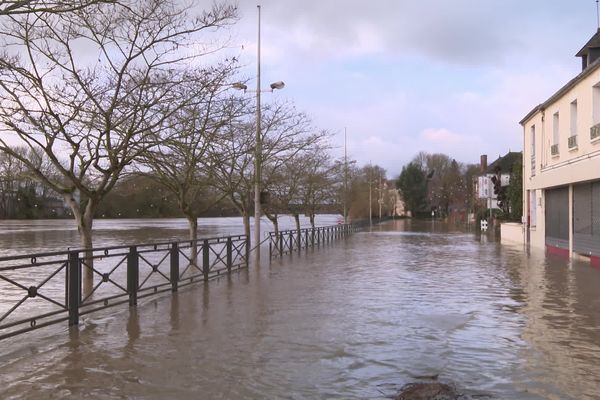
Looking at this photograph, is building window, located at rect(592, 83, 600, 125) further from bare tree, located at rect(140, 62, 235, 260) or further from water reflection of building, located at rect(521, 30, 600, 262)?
bare tree, located at rect(140, 62, 235, 260)

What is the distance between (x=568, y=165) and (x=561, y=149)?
189 centimetres

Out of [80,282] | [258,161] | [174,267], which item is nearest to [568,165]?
[258,161]

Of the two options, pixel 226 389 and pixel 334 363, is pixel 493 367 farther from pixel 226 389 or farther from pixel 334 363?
pixel 226 389

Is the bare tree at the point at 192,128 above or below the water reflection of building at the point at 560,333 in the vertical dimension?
above

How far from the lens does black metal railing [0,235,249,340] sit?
299 inches

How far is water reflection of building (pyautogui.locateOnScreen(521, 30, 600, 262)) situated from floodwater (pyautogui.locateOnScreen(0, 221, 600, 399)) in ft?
19.8

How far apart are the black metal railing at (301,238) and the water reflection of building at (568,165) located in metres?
10.2

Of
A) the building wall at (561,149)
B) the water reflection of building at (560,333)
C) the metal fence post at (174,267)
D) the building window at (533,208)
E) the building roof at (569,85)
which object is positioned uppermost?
the building roof at (569,85)

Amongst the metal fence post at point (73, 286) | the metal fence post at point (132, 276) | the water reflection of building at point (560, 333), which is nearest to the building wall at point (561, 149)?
the water reflection of building at point (560, 333)

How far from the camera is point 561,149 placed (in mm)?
20641

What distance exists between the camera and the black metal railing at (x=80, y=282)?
7.61m

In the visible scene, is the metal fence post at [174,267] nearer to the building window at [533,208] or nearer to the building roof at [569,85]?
the building roof at [569,85]

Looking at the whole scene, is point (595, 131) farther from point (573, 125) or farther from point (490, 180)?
point (490, 180)

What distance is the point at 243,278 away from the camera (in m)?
14.4
